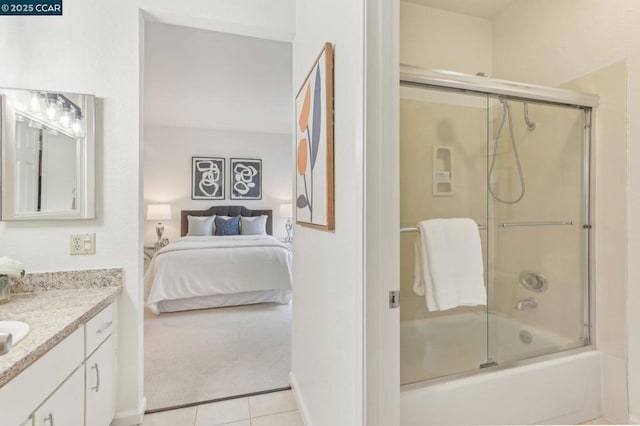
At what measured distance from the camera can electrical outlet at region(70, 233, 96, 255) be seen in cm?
163

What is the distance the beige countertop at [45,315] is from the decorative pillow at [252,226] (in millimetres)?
3626

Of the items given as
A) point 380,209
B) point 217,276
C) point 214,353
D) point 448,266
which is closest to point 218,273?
point 217,276

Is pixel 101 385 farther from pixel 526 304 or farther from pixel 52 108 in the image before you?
pixel 526 304

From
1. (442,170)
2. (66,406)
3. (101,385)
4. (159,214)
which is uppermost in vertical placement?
(442,170)

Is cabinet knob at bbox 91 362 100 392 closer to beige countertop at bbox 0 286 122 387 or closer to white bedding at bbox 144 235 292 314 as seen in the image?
→ beige countertop at bbox 0 286 122 387

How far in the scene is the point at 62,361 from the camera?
44.0 inches

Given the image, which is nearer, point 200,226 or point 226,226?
point 200,226

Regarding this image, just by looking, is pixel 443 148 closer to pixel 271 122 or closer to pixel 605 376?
pixel 605 376

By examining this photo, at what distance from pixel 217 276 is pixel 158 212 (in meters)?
2.33

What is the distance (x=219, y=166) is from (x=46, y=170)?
404 cm

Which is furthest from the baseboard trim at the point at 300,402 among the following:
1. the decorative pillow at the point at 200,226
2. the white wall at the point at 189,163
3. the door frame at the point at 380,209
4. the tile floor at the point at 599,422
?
the white wall at the point at 189,163

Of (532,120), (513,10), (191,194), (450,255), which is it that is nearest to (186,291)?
(191,194)

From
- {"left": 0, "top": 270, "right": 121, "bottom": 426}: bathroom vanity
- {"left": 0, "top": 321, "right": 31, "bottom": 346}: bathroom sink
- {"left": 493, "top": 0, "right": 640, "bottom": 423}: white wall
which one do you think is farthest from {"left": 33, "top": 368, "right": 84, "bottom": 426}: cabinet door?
{"left": 493, "top": 0, "right": 640, "bottom": 423}: white wall

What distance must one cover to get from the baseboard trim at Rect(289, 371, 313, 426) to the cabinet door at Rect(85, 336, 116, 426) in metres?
1.02
